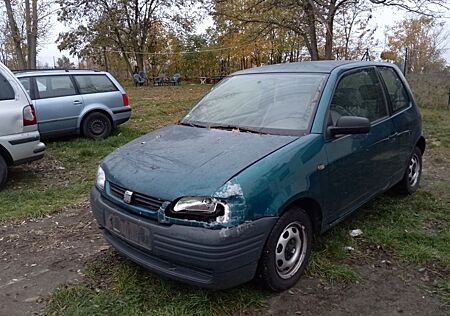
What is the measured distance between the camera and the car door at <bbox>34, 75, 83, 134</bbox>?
7238mm

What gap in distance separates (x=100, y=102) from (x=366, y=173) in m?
6.13

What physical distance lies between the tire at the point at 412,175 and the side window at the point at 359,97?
→ 98 cm

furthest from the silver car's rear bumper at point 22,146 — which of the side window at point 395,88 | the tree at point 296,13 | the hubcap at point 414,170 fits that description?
the tree at point 296,13

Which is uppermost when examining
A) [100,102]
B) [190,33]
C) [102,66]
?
[190,33]

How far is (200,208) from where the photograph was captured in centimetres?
228

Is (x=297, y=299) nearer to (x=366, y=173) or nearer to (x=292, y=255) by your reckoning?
(x=292, y=255)

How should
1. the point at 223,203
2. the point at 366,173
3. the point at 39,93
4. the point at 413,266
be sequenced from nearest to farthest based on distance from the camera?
the point at 223,203, the point at 413,266, the point at 366,173, the point at 39,93

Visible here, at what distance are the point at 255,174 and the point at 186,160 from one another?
521 millimetres

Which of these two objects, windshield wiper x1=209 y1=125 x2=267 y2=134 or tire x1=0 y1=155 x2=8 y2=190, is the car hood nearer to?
windshield wiper x1=209 y1=125 x2=267 y2=134

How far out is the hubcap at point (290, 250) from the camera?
2645mm

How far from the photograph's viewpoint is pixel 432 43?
38.0 metres

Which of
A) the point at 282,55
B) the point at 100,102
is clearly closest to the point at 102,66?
the point at 282,55

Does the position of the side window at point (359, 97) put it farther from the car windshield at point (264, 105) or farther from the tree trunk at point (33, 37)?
the tree trunk at point (33, 37)

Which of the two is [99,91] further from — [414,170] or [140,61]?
[140,61]
